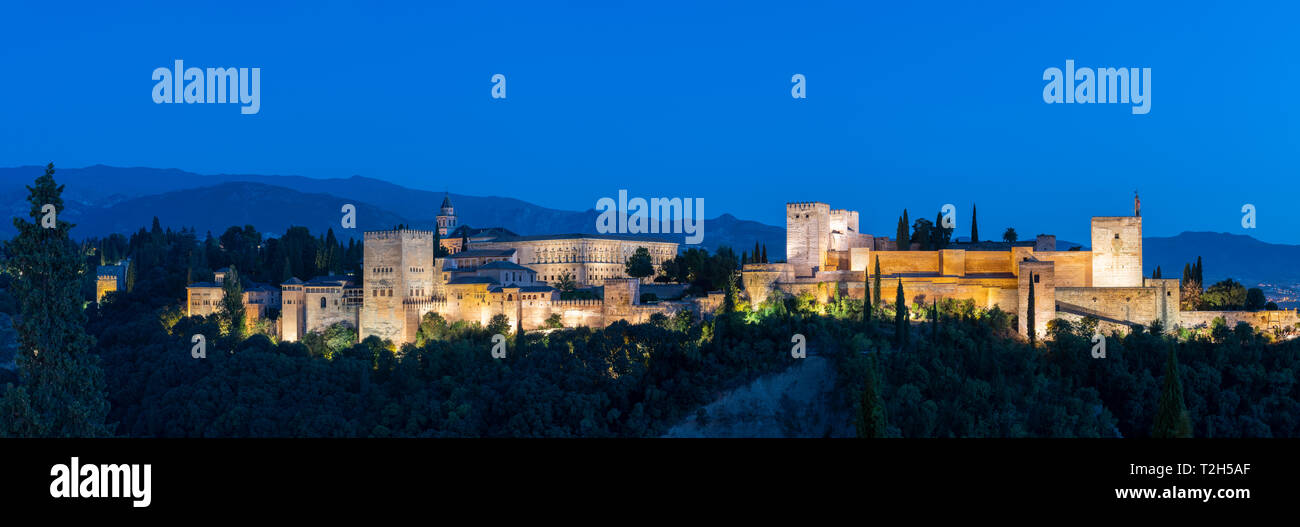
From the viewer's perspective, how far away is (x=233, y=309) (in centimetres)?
4941

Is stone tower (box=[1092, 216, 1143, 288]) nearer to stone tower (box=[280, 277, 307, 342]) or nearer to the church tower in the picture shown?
stone tower (box=[280, 277, 307, 342])

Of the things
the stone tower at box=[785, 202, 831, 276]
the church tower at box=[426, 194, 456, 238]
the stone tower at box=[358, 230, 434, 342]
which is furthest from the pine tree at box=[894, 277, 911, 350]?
the church tower at box=[426, 194, 456, 238]

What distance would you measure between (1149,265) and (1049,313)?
72.0m

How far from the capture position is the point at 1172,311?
44594 mm

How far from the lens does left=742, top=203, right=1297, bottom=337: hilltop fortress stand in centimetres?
4456

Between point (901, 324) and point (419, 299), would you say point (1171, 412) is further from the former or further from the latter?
point (419, 299)

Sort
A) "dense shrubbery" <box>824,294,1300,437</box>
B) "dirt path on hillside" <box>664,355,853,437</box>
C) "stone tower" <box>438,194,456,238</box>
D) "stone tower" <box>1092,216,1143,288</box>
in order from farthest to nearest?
"stone tower" <box>438,194,456,238</box>
"stone tower" <box>1092,216,1143,288</box>
"dirt path on hillside" <box>664,355,853,437</box>
"dense shrubbery" <box>824,294,1300,437</box>

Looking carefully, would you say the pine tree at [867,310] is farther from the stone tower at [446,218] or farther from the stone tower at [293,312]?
the stone tower at [446,218]

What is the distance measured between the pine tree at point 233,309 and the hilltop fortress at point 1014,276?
22.0m

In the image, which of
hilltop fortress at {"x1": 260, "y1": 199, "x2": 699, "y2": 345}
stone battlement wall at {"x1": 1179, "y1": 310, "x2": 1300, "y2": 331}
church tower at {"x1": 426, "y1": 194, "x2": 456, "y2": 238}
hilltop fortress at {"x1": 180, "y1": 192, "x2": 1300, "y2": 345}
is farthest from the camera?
church tower at {"x1": 426, "y1": 194, "x2": 456, "y2": 238}

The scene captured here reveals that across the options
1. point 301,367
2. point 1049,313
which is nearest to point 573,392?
point 301,367

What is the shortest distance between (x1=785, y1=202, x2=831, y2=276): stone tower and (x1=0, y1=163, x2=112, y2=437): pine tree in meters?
36.9
